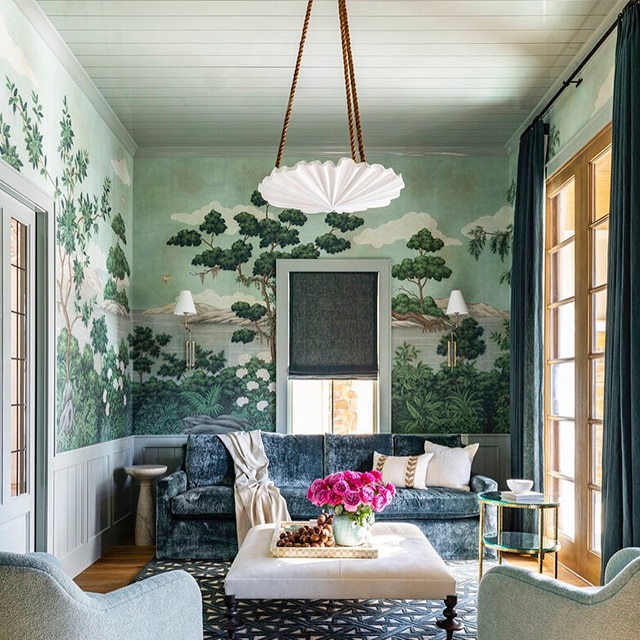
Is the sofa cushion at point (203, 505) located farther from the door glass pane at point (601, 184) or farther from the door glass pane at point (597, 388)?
the door glass pane at point (601, 184)

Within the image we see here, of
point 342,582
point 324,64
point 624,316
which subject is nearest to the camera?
point 342,582

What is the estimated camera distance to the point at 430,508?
5582 mm

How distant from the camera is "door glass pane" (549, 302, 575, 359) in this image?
17.6ft

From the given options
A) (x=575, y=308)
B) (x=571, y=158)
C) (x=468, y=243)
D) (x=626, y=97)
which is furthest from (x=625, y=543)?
(x=468, y=243)

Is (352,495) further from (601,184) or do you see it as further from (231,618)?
(601,184)

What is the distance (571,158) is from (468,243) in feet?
5.82

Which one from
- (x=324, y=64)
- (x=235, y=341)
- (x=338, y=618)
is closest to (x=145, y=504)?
(x=235, y=341)

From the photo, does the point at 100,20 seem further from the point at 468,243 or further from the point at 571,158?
the point at 468,243

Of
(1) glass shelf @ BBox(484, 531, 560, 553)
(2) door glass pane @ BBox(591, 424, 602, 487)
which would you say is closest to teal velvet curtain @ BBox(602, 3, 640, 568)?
(1) glass shelf @ BBox(484, 531, 560, 553)

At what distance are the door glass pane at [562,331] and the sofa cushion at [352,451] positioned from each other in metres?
1.37

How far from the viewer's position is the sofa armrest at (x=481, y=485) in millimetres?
5652

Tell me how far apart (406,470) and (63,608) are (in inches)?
160

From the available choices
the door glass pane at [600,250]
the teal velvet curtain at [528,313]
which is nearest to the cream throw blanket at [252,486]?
the teal velvet curtain at [528,313]

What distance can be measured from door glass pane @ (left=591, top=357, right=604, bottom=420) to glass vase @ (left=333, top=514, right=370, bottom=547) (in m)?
1.70
